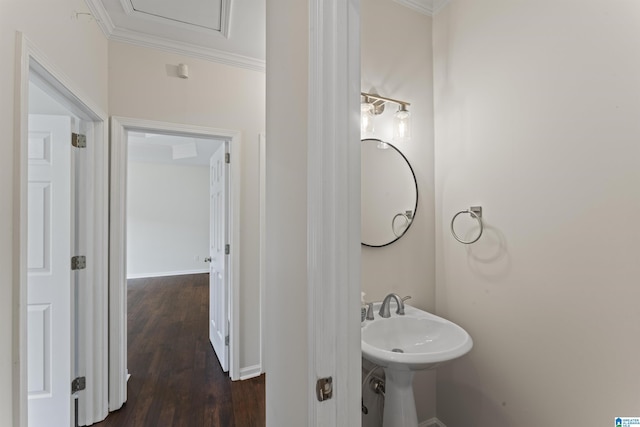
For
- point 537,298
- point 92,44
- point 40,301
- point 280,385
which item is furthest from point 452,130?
point 40,301

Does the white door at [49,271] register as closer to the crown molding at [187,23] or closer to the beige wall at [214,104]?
the beige wall at [214,104]

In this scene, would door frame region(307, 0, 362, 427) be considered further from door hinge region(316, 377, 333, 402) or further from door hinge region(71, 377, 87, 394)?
door hinge region(71, 377, 87, 394)

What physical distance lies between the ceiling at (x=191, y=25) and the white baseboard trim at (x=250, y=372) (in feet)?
8.07

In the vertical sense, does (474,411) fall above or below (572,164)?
below

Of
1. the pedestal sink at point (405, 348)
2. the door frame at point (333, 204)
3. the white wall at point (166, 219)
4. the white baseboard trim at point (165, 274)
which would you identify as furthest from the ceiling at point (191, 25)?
the white baseboard trim at point (165, 274)

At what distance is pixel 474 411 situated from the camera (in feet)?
4.86

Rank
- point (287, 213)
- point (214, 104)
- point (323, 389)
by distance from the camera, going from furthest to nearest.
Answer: point (214, 104)
point (287, 213)
point (323, 389)

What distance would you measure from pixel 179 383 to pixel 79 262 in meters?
1.21

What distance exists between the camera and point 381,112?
1.51 metres

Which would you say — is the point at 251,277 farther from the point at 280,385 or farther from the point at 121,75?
the point at 121,75

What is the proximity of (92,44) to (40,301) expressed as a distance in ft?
5.05

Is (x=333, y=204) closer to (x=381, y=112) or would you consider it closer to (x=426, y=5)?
(x=381, y=112)

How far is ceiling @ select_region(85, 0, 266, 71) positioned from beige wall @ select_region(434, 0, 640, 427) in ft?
3.96

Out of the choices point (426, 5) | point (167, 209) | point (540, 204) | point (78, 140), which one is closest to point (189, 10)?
point (78, 140)
